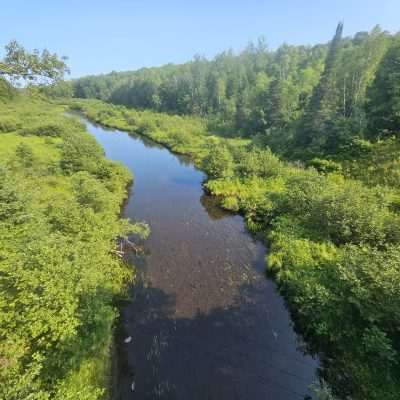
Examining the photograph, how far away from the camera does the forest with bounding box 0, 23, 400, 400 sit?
782 cm

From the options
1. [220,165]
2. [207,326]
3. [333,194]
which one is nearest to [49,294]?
[207,326]

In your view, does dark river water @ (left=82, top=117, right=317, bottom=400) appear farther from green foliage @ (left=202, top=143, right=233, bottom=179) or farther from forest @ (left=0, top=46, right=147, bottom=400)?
green foliage @ (left=202, top=143, right=233, bottom=179)

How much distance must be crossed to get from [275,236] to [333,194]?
501cm

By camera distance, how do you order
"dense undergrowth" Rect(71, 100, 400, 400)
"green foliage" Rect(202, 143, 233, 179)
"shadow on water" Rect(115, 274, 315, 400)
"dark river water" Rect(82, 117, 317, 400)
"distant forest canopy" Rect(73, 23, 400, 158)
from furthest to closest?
1. "distant forest canopy" Rect(73, 23, 400, 158)
2. "green foliage" Rect(202, 143, 233, 179)
3. "dark river water" Rect(82, 117, 317, 400)
4. "shadow on water" Rect(115, 274, 315, 400)
5. "dense undergrowth" Rect(71, 100, 400, 400)

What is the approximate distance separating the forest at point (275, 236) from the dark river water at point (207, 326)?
3.39 ft

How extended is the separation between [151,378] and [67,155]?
25.0 m

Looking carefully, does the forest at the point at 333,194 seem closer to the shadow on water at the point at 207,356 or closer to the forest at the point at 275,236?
the forest at the point at 275,236

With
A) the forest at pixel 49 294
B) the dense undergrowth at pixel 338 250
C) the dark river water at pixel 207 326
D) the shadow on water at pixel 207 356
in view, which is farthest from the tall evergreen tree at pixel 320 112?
the forest at pixel 49 294

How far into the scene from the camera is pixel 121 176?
92.0 feet

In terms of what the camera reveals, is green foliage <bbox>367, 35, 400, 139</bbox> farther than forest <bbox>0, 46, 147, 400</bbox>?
Yes

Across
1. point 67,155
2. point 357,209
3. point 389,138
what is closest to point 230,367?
point 357,209

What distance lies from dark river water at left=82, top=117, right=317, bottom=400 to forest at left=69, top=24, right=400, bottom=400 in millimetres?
1352

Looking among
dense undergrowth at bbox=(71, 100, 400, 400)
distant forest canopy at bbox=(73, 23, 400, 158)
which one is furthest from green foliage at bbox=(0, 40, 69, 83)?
dense undergrowth at bbox=(71, 100, 400, 400)

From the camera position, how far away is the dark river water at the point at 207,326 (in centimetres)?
946
